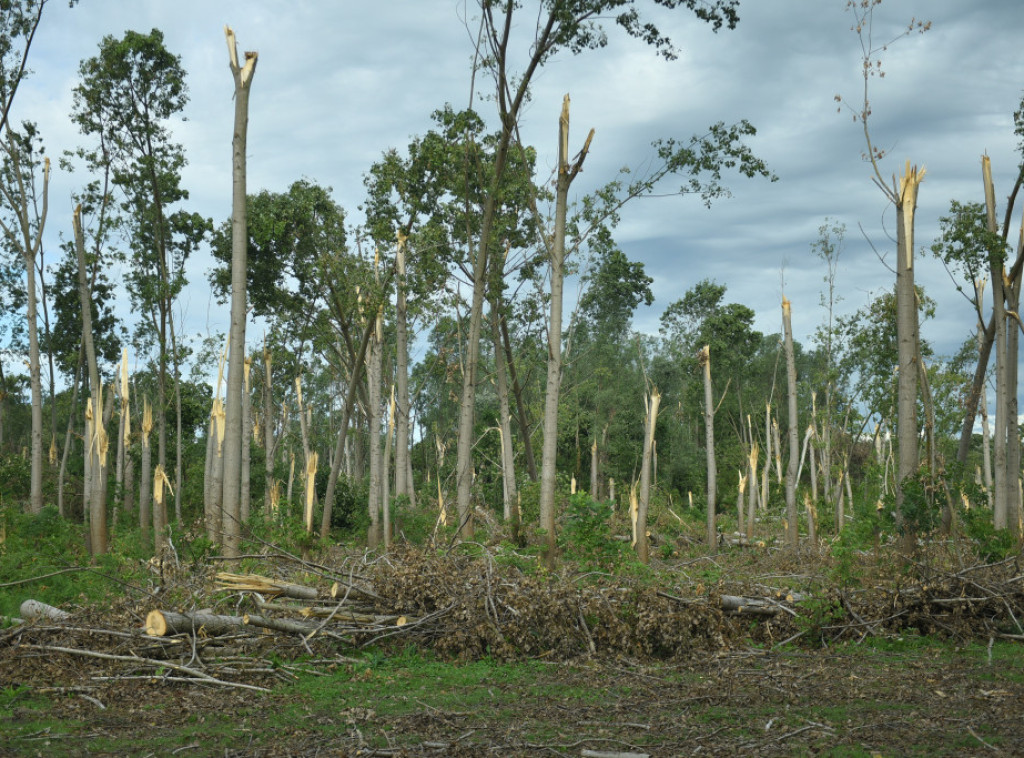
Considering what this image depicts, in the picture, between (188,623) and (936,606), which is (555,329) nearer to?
(936,606)

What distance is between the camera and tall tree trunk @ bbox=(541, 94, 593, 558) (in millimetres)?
14445

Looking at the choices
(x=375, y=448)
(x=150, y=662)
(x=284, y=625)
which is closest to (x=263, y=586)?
(x=284, y=625)

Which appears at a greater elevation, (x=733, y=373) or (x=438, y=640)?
(x=733, y=373)

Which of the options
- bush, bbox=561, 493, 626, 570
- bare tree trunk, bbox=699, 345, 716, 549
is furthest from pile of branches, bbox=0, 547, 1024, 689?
bare tree trunk, bbox=699, 345, 716, 549

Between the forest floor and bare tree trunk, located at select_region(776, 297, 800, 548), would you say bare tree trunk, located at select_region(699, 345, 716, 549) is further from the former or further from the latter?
the forest floor

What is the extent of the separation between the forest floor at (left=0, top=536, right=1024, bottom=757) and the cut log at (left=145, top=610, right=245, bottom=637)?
111 millimetres

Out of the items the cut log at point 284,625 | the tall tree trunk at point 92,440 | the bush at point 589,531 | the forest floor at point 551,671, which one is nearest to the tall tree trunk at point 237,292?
the forest floor at point 551,671

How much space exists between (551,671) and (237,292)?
816 centimetres

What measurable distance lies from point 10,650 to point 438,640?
3798 millimetres

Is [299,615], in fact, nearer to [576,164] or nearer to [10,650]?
[10,650]

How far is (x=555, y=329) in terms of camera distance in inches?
596

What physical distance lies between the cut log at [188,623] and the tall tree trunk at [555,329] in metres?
6.52

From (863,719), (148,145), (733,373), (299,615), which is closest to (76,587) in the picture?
(299,615)

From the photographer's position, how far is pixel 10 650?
7.84 metres
